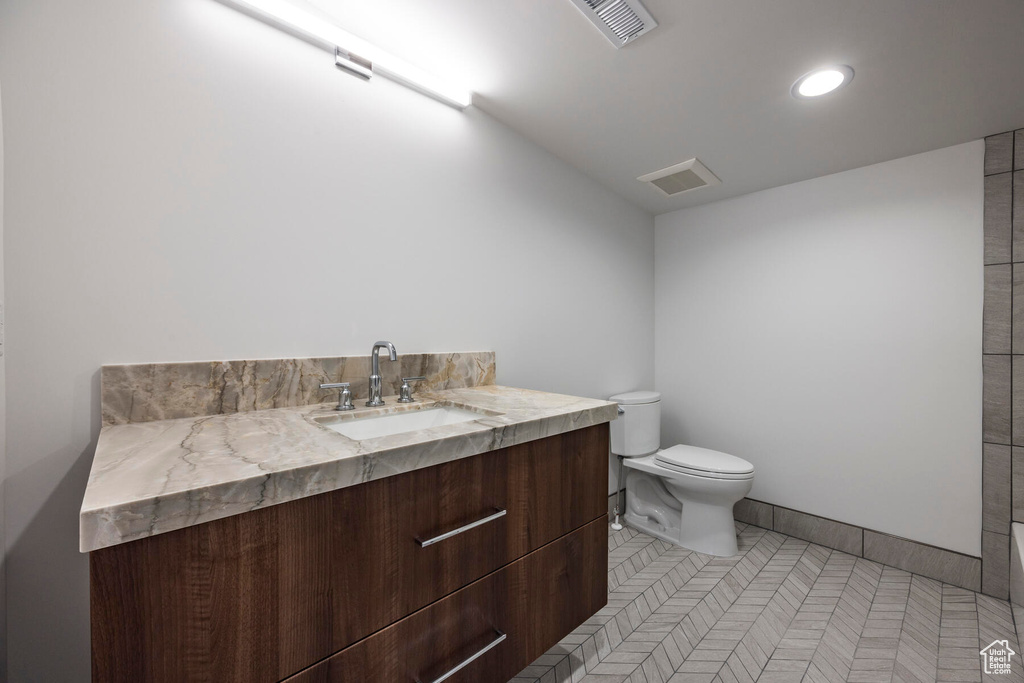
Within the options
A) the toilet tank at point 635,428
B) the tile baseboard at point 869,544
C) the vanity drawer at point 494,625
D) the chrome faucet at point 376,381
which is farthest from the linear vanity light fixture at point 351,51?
the tile baseboard at point 869,544

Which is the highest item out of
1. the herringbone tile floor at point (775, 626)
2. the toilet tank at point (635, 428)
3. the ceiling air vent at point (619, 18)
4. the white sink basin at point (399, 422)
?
the ceiling air vent at point (619, 18)

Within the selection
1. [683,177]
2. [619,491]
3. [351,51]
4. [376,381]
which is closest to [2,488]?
[376,381]

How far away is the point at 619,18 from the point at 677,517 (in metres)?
2.36

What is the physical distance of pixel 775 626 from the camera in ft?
5.14

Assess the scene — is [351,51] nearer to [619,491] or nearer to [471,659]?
[471,659]

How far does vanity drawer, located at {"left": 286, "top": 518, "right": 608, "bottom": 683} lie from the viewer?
0.77 m

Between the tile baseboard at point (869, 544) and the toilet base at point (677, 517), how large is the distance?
322 mm

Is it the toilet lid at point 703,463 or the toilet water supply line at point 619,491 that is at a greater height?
the toilet lid at point 703,463

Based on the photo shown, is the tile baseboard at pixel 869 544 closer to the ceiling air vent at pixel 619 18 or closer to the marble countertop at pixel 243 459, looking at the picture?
the marble countertop at pixel 243 459

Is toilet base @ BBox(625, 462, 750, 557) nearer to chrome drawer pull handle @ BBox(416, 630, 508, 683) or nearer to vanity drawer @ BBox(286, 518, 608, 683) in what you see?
vanity drawer @ BBox(286, 518, 608, 683)

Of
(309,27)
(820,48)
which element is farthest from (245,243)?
(820,48)

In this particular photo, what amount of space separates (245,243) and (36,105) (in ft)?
1.56

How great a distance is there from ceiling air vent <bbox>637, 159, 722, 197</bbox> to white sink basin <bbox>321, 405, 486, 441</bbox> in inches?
71.0

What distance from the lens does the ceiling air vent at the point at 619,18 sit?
1164mm
